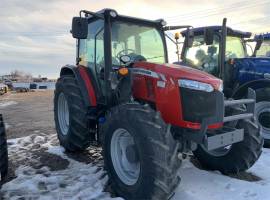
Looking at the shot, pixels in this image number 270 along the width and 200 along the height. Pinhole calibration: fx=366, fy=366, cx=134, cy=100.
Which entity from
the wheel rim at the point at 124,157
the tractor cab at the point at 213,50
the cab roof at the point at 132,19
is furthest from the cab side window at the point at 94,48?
the tractor cab at the point at 213,50

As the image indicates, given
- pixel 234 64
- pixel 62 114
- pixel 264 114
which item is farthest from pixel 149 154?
pixel 234 64

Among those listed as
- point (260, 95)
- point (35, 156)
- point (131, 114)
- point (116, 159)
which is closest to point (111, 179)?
point (116, 159)

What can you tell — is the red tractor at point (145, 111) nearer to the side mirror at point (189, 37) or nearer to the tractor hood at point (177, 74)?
the tractor hood at point (177, 74)

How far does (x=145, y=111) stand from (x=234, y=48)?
5.45 m

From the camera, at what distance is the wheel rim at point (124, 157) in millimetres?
4543

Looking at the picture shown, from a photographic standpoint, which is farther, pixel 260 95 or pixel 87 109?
pixel 260 95

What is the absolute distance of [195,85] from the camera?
4.35 metres

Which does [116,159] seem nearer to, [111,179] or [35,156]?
[111,179]

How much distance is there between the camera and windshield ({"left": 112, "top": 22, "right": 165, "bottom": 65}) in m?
5.48

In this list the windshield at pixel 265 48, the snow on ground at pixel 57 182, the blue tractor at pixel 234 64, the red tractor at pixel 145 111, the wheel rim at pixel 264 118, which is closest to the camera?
the red tractor at pixel 145 111

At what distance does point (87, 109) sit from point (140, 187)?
2.15 m

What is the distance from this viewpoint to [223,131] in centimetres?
489

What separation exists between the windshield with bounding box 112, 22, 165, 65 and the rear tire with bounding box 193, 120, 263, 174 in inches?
66.1

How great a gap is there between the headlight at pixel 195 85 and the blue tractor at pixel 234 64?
78.5 inches
